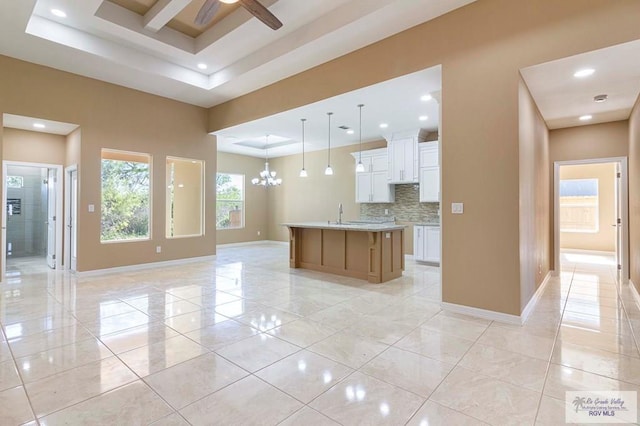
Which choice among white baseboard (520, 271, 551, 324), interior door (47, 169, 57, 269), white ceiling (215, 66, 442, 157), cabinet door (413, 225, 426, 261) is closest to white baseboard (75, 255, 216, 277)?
interior door (47, 169, 57, 269)

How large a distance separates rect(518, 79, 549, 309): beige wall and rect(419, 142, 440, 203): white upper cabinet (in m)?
2.00

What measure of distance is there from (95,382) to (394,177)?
6.64 meters

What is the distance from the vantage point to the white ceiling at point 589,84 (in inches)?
121

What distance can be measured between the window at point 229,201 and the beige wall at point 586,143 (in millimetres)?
8495

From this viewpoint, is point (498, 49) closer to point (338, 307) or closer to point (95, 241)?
point (338, 307)

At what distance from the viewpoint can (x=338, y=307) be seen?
3936 mm

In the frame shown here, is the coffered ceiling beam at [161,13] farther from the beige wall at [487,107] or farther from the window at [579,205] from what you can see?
the window at [579,205]

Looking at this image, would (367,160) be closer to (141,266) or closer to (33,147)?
(141,266)

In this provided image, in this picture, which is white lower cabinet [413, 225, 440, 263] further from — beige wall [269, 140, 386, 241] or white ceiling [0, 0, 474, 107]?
white ceiling [0, 0, 474, 107]

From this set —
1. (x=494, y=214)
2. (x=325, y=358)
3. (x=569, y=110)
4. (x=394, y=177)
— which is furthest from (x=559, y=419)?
(x=394, y=177)

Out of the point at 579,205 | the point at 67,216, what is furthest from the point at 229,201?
the point at 579,205

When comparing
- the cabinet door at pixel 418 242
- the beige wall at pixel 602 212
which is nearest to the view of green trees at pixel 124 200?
the cabinet door at pixel 418 242

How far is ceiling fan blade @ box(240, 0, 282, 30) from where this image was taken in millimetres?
3121

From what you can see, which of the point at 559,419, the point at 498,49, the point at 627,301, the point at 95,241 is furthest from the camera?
the point at 95,241
